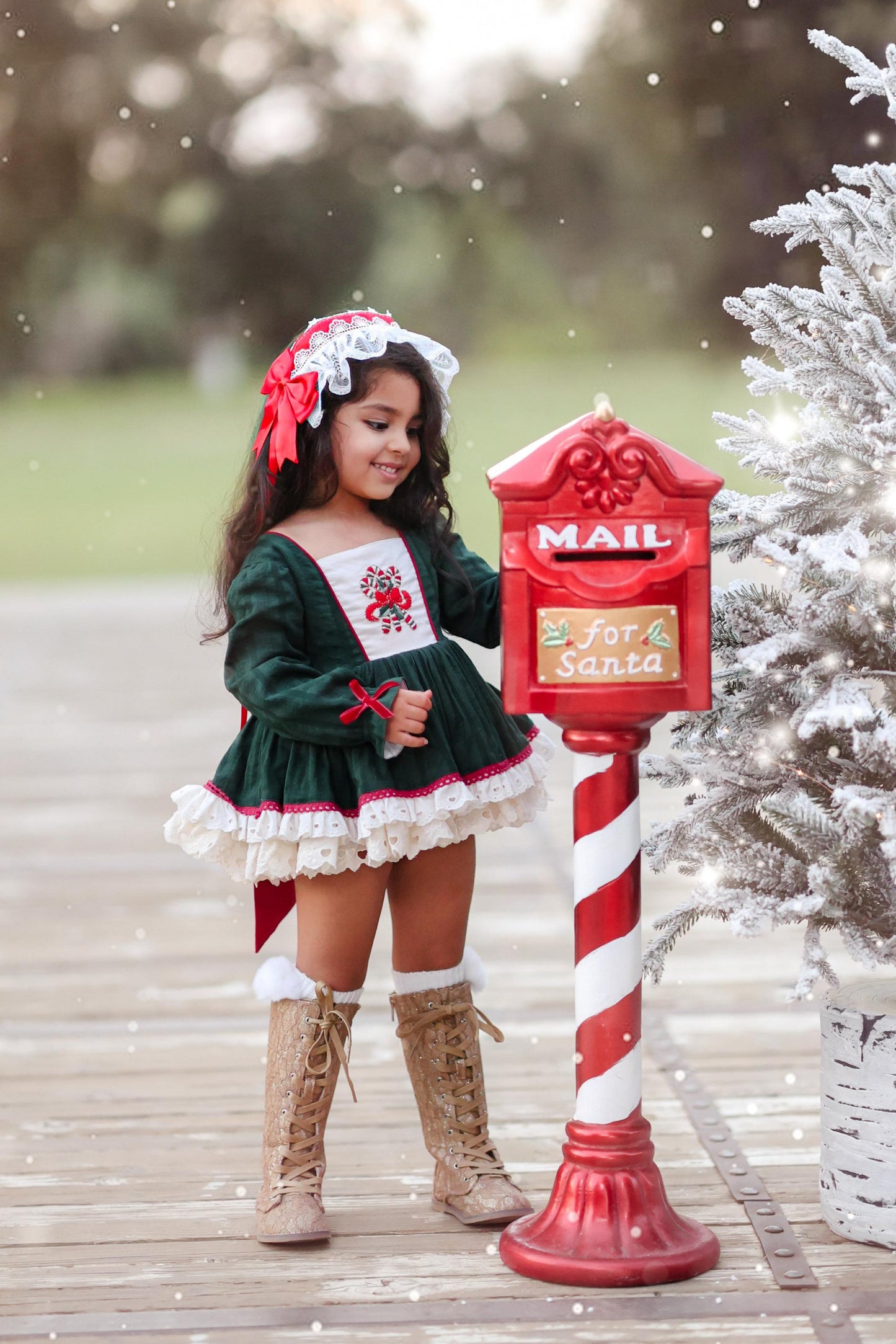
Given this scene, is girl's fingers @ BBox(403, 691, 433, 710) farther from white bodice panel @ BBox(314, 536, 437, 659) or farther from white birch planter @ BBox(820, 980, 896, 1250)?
white birch planter @ BBox(820, 980, 896, 1250)

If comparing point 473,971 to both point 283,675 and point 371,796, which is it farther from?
point 283,675

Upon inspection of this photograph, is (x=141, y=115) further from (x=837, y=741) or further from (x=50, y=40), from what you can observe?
(x=837, y=741)

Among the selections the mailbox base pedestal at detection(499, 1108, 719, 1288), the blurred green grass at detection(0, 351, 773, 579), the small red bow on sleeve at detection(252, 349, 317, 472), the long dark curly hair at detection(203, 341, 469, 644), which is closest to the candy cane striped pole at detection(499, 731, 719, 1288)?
the mailbox base pedestal at detection(499, 1108, 719, 1288)

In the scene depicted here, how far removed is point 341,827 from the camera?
7.27ft

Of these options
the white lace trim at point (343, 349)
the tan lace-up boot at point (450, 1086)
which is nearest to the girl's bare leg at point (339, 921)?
the tan lace-up boot at point (450, 1086)

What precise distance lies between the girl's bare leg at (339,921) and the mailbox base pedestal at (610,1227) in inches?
16.1

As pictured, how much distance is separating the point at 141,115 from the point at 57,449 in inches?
205

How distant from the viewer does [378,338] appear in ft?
7.61

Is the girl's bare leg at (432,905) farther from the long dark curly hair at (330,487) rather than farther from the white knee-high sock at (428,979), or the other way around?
the long dark curly hair at (330,487)

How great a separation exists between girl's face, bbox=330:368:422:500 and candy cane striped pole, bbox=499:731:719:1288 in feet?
1.66

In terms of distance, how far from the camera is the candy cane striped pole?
213cm

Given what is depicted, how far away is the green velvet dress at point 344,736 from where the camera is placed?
221 centimetres

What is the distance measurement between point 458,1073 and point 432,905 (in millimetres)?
261

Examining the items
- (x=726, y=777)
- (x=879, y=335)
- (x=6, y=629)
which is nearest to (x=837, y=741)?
(x=726, y=777)
